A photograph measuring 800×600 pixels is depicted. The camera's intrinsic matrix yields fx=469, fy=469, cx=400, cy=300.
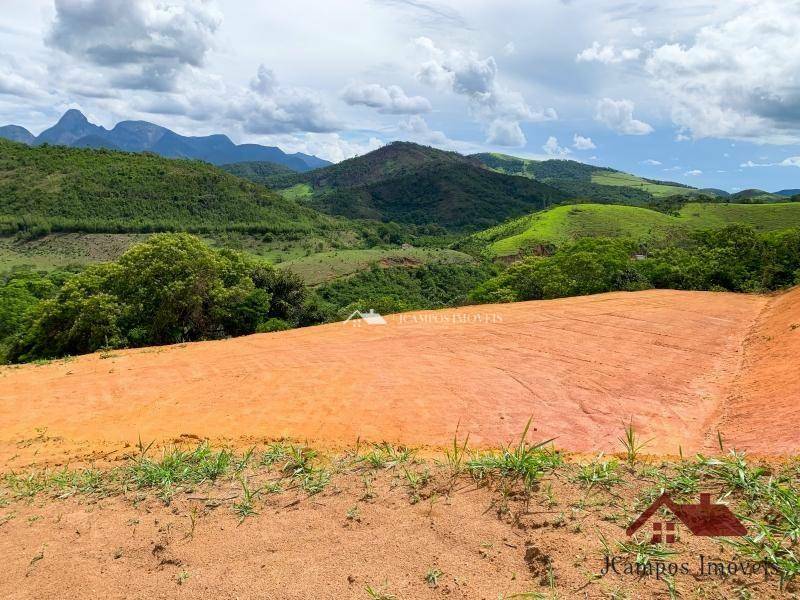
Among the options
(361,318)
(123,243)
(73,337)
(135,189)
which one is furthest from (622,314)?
(135,189)

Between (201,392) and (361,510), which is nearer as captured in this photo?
(361,510)

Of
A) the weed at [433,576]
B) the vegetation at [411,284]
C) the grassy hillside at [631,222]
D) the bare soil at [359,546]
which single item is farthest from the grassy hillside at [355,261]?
the weed at [433,576]

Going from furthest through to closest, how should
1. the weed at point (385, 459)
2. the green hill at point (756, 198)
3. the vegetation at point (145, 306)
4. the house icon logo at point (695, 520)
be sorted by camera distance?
1. the green hill at point (756, 198)
2. the vegetation at point (145, 306)
3. the weed at point (385, 459)
4. the house icon logo at point (695, 520)

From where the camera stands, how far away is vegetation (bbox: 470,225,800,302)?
27.7 m

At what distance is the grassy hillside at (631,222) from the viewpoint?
68.3m

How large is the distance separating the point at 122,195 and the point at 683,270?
299 feet

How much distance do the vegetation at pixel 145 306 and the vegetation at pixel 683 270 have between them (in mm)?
17301

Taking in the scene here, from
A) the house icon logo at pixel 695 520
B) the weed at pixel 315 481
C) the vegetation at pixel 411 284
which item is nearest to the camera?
the house icon logo at pixel 695 520

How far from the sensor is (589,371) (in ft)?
38.2

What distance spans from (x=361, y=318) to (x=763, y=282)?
900 inches

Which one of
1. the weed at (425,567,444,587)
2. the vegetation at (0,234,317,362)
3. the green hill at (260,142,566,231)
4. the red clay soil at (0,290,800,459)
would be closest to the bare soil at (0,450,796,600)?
the weed at (425,567,444,587)

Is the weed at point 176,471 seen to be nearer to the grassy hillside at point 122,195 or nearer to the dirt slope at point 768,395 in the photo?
the dirt slope at point 768,395

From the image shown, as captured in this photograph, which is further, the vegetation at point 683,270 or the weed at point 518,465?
the vegetation at point 683,270

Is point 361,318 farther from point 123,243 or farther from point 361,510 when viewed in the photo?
point 123,243
